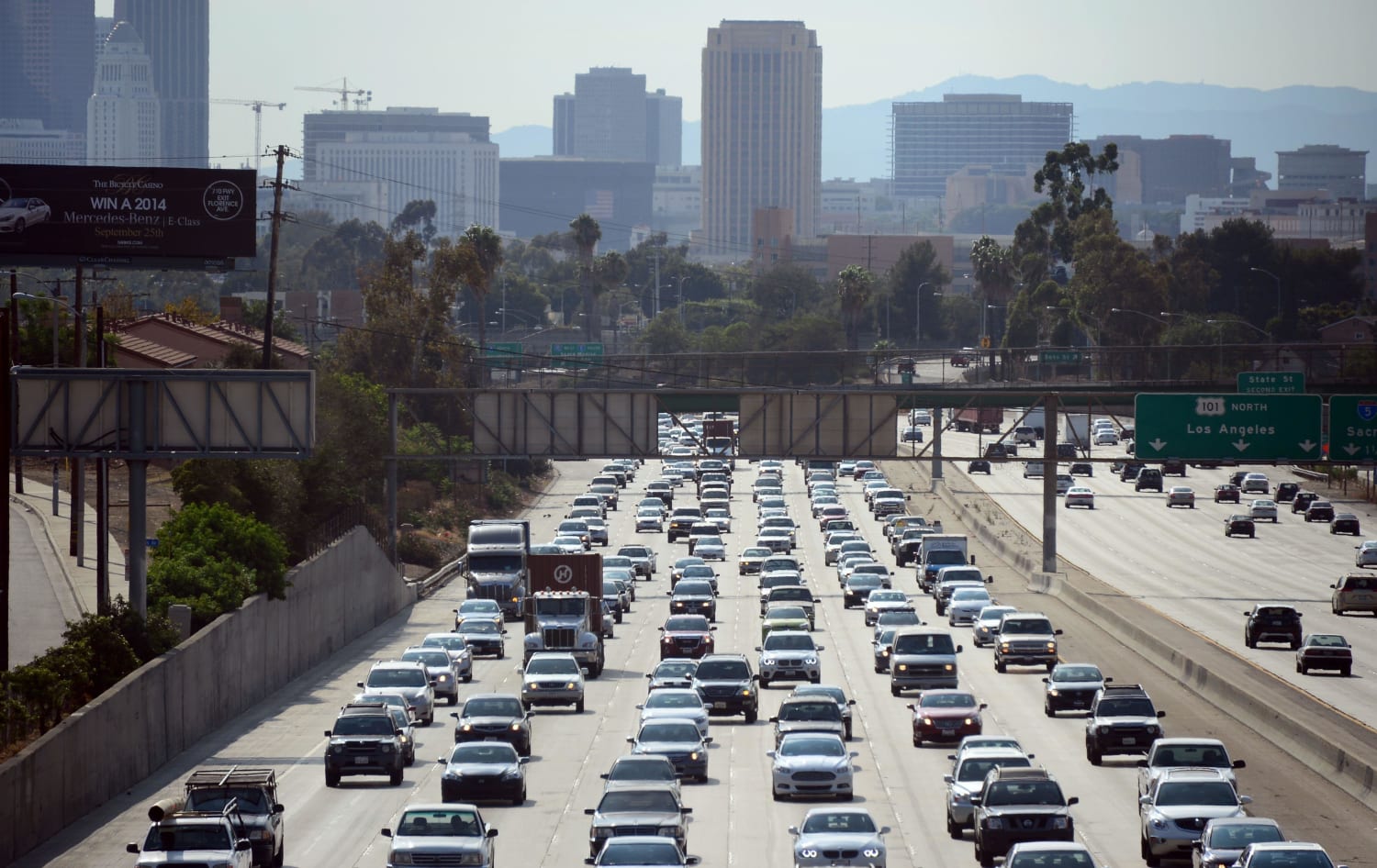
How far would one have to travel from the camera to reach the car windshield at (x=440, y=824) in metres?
27.1

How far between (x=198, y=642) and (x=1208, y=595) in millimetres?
44295

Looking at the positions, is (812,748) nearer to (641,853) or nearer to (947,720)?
(947,720)

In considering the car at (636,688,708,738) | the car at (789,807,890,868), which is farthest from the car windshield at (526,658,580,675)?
the car at (789,807,890,868)

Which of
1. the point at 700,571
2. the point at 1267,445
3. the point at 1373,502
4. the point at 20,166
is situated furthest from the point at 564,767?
the point at 1373,502

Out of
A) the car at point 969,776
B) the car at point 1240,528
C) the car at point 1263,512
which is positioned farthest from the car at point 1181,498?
the car at point 969,776

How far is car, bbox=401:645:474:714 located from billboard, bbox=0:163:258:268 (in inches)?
678

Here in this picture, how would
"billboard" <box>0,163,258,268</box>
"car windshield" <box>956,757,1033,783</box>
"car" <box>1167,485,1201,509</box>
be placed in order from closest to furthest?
1. "car windshield" <box>956,757,1033,783</box>
2. "billboard" <box>0,163,258,268</box>
3. "car" <box>1167,485,1201,509</box>

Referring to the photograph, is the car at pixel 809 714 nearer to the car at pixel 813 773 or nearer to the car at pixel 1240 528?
the car at pixel 813 773

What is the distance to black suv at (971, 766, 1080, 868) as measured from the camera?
28781 millimetres

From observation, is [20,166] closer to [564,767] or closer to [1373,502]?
[564,767]

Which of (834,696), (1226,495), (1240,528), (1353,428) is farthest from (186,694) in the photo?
(1226,495)

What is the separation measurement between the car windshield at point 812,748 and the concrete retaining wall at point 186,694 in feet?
38.1

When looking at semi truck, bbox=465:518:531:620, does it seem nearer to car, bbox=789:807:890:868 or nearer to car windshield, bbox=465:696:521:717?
car windshield, bbox=465:696:521:717

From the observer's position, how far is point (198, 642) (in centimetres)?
4559
